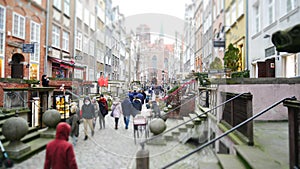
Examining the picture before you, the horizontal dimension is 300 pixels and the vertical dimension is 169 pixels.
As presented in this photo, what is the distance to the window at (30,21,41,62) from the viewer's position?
1533 centimetres

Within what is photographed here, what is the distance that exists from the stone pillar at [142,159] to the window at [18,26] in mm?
12628

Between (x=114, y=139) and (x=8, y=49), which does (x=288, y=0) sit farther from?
(x=8, y=49)

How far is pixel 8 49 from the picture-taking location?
13016 mm

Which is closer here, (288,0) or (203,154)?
(203,154)

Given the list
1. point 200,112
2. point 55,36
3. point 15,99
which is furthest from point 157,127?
point 55,36

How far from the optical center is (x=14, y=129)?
5.54 m

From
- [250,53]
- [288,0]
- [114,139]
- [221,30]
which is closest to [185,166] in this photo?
[114,139]

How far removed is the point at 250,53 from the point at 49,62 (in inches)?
522

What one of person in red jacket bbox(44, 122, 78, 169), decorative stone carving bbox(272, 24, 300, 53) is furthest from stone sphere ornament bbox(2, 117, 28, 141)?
decorative stone carving bbox(272, 24, 300, 53)

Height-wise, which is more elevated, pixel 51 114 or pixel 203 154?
pixel 51 114

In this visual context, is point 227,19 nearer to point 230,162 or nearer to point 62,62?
point 62,62

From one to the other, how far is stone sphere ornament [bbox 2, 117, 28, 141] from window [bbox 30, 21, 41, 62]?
35.4ft

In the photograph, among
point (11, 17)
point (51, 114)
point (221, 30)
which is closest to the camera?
point (51, 114)

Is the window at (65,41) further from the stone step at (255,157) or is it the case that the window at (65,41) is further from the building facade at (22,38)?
the stone step at (255,157)
